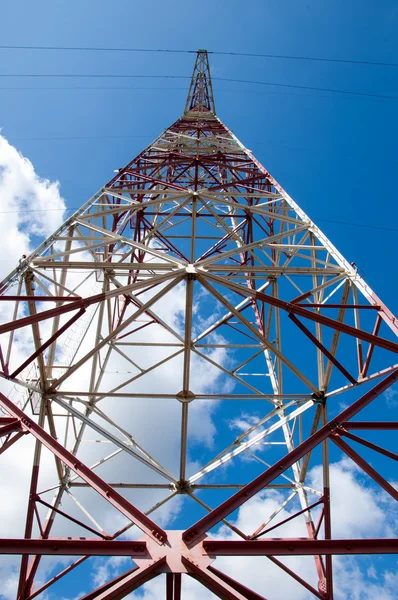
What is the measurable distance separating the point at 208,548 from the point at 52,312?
14.7 ft

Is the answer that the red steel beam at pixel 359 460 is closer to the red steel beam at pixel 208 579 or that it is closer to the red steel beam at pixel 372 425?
the red steel beam at pixel 372 425

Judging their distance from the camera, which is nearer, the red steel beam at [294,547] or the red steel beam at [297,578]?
the red steel beam at [294,547]

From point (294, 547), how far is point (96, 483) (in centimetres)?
250

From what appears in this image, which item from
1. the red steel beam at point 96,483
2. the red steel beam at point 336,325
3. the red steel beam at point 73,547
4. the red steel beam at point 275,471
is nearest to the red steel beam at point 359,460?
the red steel beam at point 275,471

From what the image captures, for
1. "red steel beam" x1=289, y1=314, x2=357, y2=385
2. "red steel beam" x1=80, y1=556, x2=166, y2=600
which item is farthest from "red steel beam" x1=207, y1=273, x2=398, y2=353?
"red steel beam" x1=80, y1=556, x2=166, y2=600

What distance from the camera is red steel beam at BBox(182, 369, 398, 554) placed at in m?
5.18

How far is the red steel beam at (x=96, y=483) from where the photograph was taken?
5.19m

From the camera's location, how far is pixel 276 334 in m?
12.9

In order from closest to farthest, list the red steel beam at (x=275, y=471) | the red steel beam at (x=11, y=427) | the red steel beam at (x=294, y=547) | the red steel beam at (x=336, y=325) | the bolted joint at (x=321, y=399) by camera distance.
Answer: the red steel beam at (x=294, y=547) < the red steel beam at (x=275, y=471) < the red steel beam at (x=11, y=427) < the red steel beam at (x=336, y=325) < the bolted joint at (x=321, y=399)


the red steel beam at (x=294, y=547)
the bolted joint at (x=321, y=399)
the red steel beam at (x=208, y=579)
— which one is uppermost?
the bolted joint at (x=321, y=399)

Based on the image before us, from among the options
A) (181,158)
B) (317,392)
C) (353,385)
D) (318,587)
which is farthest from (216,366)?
(181,158)

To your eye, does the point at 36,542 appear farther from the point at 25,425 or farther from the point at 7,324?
the point at 7,324

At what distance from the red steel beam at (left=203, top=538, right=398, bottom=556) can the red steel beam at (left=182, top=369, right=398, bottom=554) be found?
208mm

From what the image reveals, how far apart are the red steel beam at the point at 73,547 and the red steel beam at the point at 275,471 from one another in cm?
62
